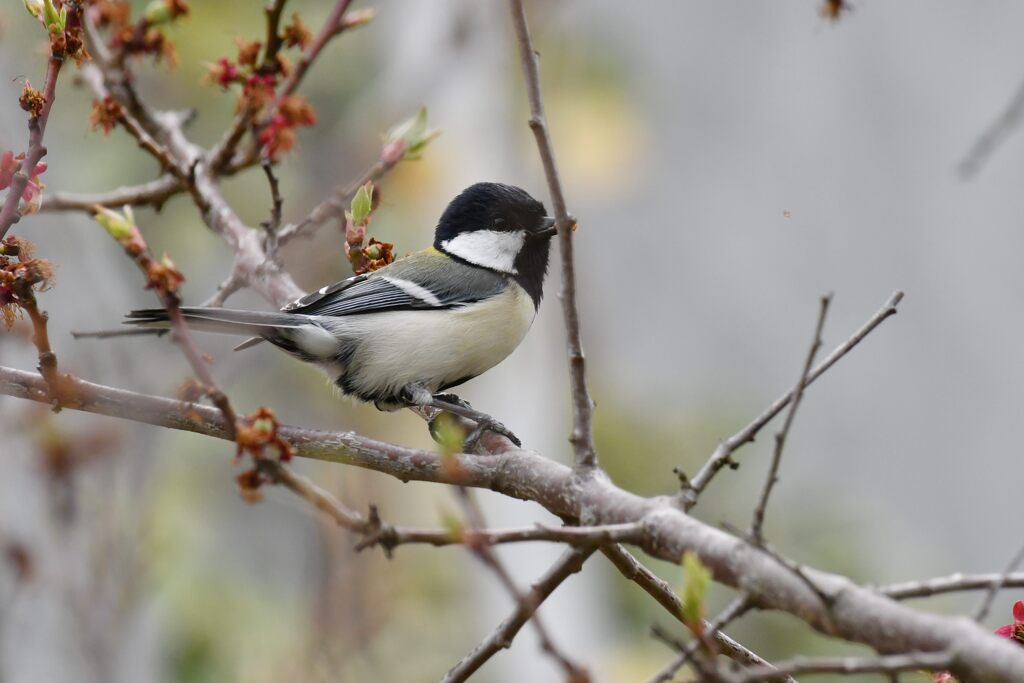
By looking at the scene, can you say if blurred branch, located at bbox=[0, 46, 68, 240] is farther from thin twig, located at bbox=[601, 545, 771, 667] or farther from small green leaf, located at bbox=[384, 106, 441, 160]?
small green leaf, located at bbox=[384, 106, 441, 160]

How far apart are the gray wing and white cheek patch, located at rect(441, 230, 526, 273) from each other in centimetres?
4

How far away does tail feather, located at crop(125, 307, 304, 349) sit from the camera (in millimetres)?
2135

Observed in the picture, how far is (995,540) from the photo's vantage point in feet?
30.5

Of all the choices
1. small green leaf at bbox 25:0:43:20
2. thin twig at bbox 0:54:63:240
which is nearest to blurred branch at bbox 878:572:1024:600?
thin twig at bbox 0:54:63:240

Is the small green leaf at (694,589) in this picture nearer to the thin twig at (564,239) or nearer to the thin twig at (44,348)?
the thin twig at (564,239)

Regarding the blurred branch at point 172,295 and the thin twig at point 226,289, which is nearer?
the blurred branch at point 172,295

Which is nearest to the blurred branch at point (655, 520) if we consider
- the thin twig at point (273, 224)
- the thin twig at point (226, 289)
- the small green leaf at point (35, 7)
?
the small green leaf at point (35, 7)

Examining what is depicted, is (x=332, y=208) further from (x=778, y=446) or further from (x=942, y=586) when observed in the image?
(x=942, y=586)

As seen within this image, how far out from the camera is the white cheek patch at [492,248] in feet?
9.71

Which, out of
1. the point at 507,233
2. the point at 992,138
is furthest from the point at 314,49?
the point at 992,138

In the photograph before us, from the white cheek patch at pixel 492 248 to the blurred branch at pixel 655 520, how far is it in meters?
0.99

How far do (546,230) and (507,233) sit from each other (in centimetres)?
13

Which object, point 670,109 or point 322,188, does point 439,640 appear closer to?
point 322,188

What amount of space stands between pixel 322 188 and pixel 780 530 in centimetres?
302
